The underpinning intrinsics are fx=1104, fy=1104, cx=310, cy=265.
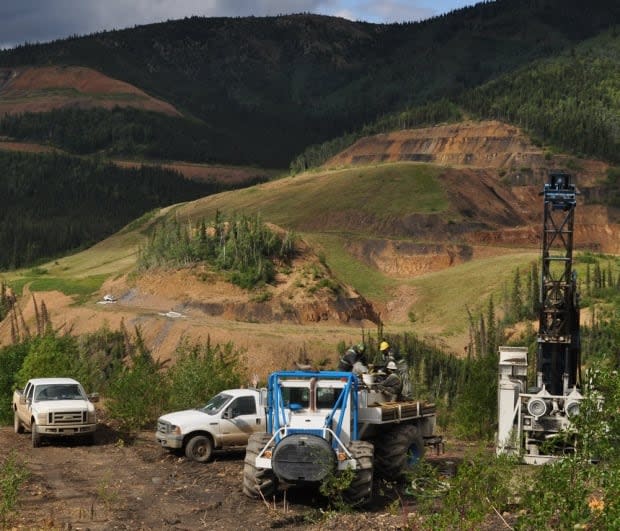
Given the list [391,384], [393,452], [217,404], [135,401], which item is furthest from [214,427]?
[135,401]

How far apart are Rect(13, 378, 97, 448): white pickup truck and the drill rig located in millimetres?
12612

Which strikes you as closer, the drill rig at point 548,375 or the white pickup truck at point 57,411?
the drill rig at point 548,375

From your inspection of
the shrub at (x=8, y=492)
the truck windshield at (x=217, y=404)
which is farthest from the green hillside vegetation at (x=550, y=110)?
the shrub at (x=8, y=492)

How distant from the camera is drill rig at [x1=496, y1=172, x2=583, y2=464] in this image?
87.1 ft

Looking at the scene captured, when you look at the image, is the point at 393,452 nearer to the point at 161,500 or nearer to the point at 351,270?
the point at 161,500

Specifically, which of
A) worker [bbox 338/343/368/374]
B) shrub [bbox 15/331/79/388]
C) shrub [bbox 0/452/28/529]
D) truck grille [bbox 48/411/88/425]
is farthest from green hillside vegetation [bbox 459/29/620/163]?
shrub [bbox 0/452/28/529]

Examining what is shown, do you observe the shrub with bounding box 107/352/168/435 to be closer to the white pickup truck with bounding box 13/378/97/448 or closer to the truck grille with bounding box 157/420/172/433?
the white pickup truck with bounding box 13/378/97/448

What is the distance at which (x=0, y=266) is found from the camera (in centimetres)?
14412

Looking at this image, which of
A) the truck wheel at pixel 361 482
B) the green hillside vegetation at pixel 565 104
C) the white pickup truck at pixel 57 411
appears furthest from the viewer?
the green hillside vegetation at pixel 565 104

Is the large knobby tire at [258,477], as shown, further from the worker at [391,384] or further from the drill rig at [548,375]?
the drill rig at [548,375]

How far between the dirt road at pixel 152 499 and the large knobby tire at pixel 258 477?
0.99ft

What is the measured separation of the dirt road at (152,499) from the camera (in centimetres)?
2134

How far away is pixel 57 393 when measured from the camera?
112 feet

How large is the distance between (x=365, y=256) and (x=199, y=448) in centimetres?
8261
